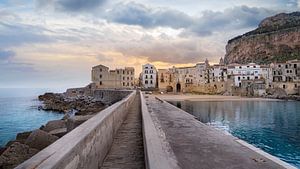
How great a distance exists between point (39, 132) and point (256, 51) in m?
158

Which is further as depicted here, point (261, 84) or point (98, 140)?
point (261, 84)

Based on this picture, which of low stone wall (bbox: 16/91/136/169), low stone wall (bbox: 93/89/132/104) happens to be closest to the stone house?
low stone wall (bbox: 93/89/132/104)

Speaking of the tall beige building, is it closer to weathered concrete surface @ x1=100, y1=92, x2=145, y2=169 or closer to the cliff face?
the cliff face

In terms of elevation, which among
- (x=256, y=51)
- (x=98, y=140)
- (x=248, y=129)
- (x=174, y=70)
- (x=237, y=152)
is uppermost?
(x=256, y=51)

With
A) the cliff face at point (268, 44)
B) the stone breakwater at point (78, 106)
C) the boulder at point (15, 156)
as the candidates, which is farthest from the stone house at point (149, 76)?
the boulder at point (15, 156)

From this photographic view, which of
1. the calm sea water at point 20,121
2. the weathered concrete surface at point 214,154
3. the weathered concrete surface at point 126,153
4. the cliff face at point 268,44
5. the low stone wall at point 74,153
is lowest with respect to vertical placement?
the calm sea water at point 20,121

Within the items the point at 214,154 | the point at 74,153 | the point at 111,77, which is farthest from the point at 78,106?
the point at 74,153

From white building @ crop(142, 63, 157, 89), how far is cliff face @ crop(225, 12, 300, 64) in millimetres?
63315

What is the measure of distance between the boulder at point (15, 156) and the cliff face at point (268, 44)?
445ft

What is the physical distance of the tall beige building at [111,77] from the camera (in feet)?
292

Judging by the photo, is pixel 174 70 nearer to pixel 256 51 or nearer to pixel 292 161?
pixel 256 51

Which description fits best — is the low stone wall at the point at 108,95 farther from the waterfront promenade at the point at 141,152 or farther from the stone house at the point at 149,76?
the waterfront promenade at the point at 141,152

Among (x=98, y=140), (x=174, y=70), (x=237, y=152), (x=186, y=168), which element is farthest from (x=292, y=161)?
(x=174, y=70)

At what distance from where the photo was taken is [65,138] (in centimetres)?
541
